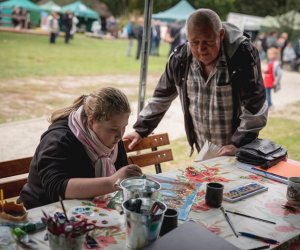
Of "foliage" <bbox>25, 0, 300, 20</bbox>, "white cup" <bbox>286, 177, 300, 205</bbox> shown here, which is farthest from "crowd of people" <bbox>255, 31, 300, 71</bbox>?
"white cup" <bbox>286, 177, 300, 205</bbox>

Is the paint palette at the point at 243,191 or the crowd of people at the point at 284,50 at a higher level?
the crowd of people at the point at 284,50

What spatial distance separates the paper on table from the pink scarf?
97cm

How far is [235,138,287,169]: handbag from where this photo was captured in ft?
7.55

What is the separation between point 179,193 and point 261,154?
2.43 ft

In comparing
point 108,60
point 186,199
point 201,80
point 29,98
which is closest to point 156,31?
point 108,60

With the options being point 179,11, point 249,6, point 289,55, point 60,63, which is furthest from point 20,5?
point 289,55

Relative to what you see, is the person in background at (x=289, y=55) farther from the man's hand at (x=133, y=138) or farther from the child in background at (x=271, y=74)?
the man's hand at (x=133, y=138)

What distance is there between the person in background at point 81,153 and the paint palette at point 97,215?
0.10 m

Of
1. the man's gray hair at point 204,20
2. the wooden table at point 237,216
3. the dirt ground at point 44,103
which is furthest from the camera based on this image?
the dirt ground at point 44,103

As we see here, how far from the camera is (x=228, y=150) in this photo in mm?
2504

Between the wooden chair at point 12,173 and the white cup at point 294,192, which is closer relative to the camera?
the white cup at point 294,192

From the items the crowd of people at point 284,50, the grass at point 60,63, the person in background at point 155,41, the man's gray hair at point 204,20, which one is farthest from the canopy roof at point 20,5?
the man's gray hair at point 204,20

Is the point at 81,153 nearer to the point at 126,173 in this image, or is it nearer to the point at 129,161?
the point at 126,173

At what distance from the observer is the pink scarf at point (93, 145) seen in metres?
1.82
